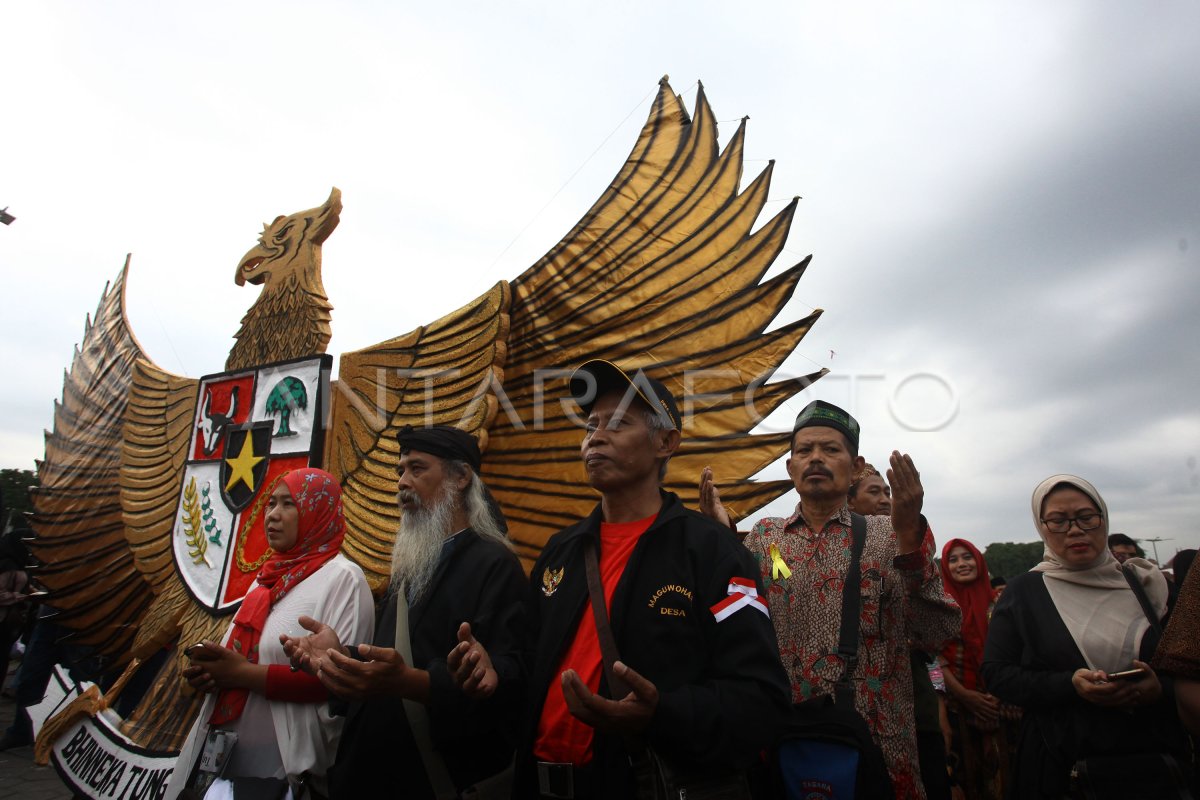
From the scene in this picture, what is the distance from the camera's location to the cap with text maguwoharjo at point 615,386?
149cm

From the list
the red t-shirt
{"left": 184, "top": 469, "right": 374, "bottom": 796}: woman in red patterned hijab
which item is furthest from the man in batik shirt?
{"left": 184, "top": 469, "right": 374, "bottom": 796}: woman in red patterned hijab

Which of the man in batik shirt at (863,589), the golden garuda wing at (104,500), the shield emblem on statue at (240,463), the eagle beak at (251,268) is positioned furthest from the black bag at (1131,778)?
the eagle beak at (251,268)

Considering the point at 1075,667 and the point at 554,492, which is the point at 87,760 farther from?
the point at 1075,667

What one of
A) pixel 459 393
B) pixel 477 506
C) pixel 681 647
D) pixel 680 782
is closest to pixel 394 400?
pixel 459 393

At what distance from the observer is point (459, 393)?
2.71 meters

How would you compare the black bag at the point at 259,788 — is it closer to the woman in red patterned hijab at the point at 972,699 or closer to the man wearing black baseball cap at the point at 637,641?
the man wearing black baseball cap at the point at 637,641

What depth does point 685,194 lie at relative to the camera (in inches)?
106

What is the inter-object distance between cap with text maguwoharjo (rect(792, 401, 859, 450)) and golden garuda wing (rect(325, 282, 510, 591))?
47.5 inches

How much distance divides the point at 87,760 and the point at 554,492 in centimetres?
268

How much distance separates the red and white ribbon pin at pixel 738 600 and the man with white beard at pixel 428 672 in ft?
1.65

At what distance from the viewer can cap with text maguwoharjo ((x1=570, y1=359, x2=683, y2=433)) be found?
1489 millimetres

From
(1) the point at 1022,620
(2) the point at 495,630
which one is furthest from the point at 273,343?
(1) the point at 1022,620

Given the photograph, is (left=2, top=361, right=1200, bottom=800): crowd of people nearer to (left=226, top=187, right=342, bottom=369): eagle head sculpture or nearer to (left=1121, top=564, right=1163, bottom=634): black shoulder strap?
(left=1121, top=564, right=1163, bottom=634): black shoulder strap

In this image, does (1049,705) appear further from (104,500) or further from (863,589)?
(104,500)
